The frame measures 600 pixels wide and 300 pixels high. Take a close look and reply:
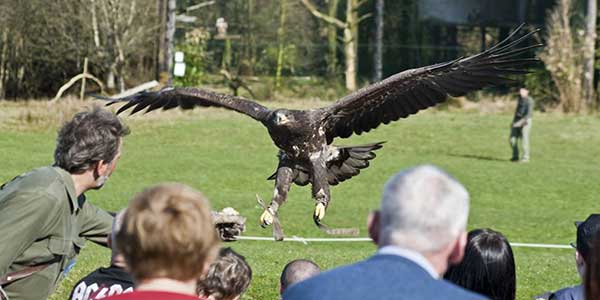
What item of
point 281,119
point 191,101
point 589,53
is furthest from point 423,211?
point 589,53

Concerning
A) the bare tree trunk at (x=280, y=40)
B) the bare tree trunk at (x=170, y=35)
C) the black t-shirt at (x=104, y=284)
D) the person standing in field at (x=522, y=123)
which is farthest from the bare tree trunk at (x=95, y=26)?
the black t-shirt at (x=104, y=284)

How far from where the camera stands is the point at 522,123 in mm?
26062

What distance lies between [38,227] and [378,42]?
33.9 metres

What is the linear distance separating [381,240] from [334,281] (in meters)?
0.18

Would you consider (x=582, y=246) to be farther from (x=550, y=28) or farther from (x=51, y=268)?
(x=550, y=28)

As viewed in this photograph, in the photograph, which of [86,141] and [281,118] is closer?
[86,141]

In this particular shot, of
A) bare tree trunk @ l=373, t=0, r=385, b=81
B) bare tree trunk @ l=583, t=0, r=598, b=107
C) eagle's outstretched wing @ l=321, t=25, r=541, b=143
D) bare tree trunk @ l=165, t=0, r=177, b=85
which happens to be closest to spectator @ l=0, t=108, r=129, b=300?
eagle's outstretched wing @ l=321, t=25, r=541, b=143

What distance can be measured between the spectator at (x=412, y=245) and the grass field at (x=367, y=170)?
291 inches

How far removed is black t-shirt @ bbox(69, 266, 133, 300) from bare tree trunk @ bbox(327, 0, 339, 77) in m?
34.1

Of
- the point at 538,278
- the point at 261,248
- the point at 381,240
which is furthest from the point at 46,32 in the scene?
A: the point at 381,240

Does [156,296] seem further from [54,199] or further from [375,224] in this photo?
[54,199]

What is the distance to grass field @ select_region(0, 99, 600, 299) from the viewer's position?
52.3 feet

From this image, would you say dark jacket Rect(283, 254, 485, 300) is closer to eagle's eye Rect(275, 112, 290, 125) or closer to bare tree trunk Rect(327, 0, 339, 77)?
eagle's eye Rect(275, 112, 290, 125)

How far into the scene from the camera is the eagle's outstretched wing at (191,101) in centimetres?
Answer: 785
